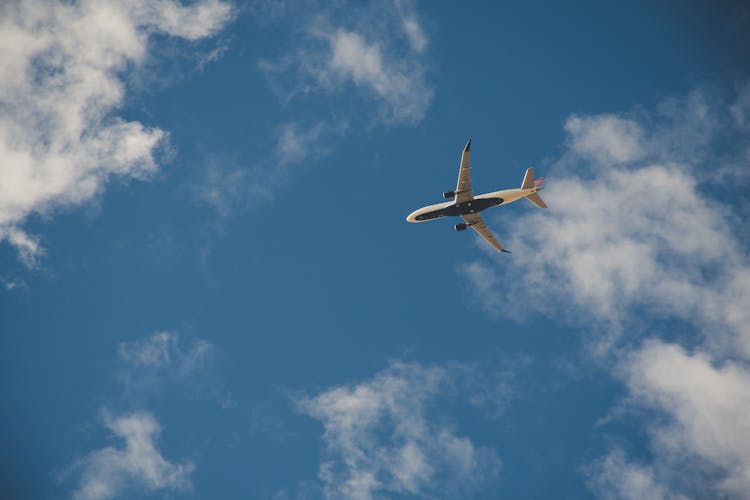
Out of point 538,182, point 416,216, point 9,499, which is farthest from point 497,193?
point 9,499

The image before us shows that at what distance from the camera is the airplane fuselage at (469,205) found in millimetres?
90562

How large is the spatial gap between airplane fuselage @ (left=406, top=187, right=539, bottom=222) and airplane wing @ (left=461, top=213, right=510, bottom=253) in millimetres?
2450

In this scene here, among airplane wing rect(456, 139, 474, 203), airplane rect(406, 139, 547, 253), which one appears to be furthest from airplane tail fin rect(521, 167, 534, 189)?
airplane wing rect(456, 139, 474, 203)

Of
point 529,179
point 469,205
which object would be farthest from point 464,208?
point 529,179

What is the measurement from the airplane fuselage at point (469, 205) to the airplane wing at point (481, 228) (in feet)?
8.04

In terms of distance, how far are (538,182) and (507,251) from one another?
12.5 metres

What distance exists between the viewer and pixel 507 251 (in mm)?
99000

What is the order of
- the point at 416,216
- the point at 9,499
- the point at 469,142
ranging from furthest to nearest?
the point at 9,499, the point at 416,216, the point at 469,142

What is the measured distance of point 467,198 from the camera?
91750 millimetres

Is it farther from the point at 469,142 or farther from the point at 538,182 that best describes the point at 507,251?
the point at 469,142

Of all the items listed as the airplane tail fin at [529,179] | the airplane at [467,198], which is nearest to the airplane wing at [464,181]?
the airplane at [467,198]

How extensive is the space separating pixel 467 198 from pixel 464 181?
2.42 m

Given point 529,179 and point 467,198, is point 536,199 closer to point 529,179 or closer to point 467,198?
point 529,179

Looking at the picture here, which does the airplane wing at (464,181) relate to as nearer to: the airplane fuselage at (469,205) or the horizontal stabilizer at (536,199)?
the airplane fuselage at (469,205)
